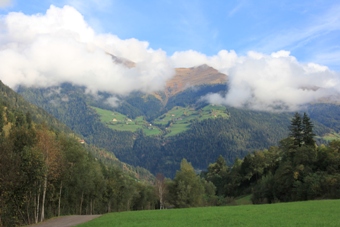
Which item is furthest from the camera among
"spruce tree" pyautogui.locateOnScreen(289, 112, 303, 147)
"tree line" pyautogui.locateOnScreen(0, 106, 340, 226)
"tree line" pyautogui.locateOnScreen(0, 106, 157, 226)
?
"spruce tree" pyautogui.locateOnScreen(289, 112, 303, 147)

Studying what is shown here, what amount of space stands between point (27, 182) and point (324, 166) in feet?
202

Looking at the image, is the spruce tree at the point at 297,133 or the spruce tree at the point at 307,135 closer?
the spruce tree at the point at 307,135

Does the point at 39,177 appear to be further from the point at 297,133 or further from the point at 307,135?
the point at 307,135

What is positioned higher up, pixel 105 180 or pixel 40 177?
pixel 40 177

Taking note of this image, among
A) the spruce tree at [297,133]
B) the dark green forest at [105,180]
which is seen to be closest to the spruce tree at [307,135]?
the dark green forest at [105,180]

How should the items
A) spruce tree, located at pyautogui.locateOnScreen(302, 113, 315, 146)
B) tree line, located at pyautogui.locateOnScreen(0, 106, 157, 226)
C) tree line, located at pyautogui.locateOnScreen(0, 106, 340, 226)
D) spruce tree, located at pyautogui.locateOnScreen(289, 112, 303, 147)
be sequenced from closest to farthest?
tree line, located at pyautogui.locateOnScreen(0, 106, 157, 226) → tree line, located at pyautogui.locateOnScreen(0, 106, 340, 226) → spruce tree, located at pyautogui.locateOnScreen(302, 113, 315, 146) → spruce tree, located at pyautogui.locateOnScreen(289, 112, 303, 147)

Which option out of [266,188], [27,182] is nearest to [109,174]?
[266,188]

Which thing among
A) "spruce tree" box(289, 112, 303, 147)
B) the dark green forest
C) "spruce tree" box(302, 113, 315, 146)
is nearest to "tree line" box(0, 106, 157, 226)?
the dark green forest

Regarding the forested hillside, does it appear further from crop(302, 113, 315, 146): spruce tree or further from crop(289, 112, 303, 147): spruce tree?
crop(302, 113, 315, 146): spruce tree

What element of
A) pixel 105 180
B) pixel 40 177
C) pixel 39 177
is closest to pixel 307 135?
pixel 105 180

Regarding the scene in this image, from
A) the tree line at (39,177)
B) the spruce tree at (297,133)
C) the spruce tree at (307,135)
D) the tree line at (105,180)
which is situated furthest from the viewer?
the spruce tree at (297,133)

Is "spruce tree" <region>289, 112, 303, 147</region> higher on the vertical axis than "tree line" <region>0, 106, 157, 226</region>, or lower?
higher

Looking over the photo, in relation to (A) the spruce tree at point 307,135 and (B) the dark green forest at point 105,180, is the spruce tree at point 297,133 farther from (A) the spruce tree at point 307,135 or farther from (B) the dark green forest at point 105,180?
(A) the spruce tree at point 307,135

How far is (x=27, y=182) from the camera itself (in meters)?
42.4
